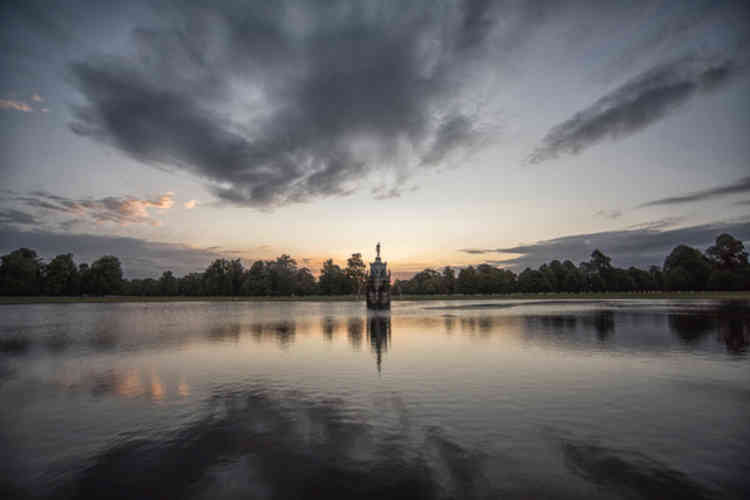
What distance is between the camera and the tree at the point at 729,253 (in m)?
105

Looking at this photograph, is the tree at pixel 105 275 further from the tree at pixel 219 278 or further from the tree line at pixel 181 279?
the tree at pixel 219 278

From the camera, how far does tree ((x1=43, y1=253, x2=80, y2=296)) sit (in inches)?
4636

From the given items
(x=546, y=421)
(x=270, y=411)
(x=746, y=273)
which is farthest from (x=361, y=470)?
(x=746, y=273)

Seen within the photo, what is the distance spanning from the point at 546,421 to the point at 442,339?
16514mm

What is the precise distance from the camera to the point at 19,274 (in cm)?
11025

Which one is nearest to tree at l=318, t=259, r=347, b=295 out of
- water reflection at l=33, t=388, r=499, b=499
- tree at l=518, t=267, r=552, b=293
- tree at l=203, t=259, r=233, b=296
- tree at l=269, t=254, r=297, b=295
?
tree at l=269, t=254, r=297, b=295

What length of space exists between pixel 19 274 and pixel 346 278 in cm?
10054

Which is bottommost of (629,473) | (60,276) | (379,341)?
(379,341)

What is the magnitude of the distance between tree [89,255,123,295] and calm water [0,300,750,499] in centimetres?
12651

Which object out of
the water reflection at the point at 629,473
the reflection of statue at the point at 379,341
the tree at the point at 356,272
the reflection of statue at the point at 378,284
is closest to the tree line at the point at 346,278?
the tree at the point at 356,272

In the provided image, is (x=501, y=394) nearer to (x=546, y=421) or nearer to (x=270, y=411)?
(x=546, y=421)

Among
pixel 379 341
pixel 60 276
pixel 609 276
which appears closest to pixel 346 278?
pixel 60 276

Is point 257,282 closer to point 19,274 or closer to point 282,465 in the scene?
point 19,274

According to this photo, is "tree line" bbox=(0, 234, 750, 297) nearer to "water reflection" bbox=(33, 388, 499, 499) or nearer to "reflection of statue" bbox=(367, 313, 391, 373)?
"reflection of statue" bbox=(367, 313, 391, 373)
